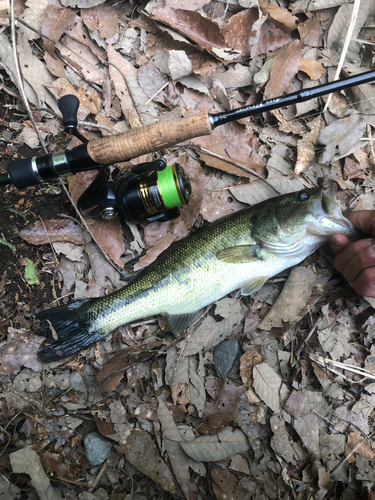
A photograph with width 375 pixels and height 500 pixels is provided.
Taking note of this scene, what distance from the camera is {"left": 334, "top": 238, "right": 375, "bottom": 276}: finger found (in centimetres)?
294

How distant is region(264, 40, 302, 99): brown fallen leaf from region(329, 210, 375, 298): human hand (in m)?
1.69

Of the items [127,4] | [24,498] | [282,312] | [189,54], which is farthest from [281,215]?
[24,498]

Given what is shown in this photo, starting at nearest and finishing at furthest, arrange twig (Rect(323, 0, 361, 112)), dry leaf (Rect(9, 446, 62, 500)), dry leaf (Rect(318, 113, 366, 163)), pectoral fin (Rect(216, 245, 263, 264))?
dry leaf (Rect(9, 446, 62, 500)) → pectoral fin (Rect(216, 245, 263, 264)) → dry leaf (Rect(318, 113, 366, 163)) → twig (Rect(323, 0, 361, 112))

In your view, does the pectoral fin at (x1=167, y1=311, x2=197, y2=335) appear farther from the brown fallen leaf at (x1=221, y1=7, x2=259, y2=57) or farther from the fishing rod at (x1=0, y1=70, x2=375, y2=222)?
the brown fallen leaf at (x1=221, y1=7, x2=259, y2=57)

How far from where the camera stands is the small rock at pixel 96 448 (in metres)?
3.02

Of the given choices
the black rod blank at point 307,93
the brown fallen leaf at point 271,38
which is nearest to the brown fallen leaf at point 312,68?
the brown fallen leaf at point 271,38

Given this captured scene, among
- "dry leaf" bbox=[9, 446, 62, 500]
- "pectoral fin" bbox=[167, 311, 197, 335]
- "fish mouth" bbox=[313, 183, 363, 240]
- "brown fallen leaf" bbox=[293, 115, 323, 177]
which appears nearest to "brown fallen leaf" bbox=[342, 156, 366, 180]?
"brown fallen leaf" bbox=[293, 115, 323, 177]

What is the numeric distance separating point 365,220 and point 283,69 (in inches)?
77.2

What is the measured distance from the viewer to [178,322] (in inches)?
128

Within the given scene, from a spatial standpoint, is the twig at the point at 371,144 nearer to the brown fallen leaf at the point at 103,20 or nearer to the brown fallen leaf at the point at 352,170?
the brown fallen leaf at the point at 352,170

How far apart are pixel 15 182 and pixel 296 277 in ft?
8.81

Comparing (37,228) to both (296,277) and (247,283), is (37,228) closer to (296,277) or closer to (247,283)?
(247,283)

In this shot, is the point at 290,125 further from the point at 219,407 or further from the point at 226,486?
the point at 226,486

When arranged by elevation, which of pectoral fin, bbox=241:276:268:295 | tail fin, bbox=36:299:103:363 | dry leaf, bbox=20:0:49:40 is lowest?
pectoral fin, bbox=241:276:268:295
